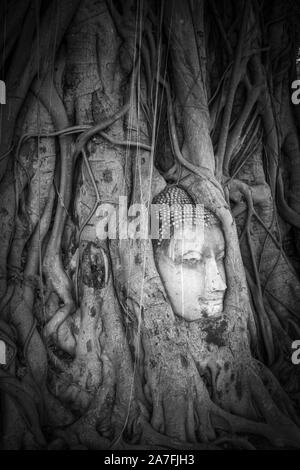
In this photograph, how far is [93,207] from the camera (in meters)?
2.34

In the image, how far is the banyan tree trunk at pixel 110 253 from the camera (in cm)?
222

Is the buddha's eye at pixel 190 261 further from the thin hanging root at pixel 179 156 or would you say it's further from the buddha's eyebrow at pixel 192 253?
the thin hanging root at pixel 179 156

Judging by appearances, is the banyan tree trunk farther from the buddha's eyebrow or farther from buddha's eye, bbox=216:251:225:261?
the buddha's eyebrow

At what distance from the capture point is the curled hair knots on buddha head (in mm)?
2379

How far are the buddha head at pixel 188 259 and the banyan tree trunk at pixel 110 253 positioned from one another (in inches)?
2.7

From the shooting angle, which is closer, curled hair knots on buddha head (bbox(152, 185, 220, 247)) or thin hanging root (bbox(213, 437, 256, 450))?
thin hanging root (bbox(213, 437, 256, 450))

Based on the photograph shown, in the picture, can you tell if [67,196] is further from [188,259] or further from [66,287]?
[188,259]

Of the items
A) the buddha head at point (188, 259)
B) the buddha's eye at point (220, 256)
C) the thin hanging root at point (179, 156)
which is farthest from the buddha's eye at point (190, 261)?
the thin hanging root at point (179, 156)

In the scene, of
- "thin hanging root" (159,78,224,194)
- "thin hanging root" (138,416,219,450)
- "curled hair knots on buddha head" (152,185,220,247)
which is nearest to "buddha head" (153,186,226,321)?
"curled hair knots on buddha head" (152,185,220,247)

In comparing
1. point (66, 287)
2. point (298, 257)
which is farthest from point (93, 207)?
point (298, 257)

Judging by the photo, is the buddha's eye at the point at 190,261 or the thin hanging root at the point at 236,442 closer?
the thin hanging root at the point at 236,442

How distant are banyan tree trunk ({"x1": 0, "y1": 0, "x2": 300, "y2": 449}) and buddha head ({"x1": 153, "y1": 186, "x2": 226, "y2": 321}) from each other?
0.22 ft
